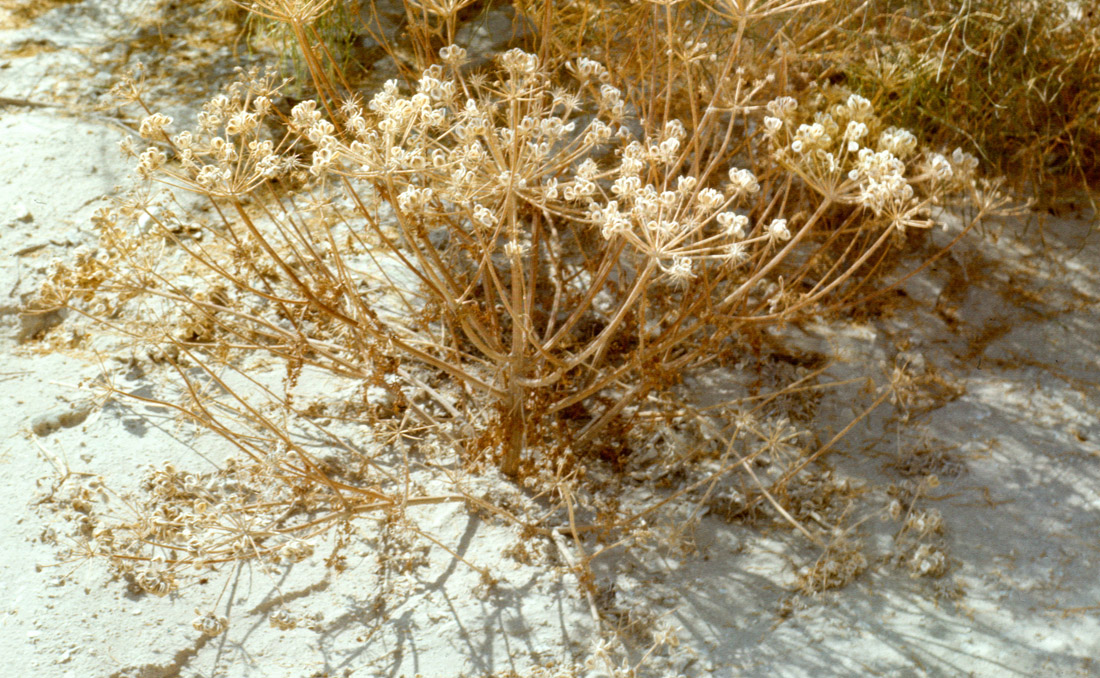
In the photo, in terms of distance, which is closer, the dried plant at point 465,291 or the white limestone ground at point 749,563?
the dried plant at point 465,291

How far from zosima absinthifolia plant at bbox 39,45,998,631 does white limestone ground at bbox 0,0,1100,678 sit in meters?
0.11

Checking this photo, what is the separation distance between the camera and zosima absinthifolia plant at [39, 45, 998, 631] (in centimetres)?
192

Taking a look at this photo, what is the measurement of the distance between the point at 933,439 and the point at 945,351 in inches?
16.2

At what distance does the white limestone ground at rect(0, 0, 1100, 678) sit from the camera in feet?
7.23

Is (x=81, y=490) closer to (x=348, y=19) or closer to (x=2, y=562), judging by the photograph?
(x=2, y=562)

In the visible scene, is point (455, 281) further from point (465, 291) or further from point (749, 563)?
point (749, 563)

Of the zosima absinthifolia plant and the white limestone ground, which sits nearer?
the zosima absinthifolia plant

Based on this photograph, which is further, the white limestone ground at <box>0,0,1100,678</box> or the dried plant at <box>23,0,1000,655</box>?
the white limestone ground at <box>0,0,1100,678</box>

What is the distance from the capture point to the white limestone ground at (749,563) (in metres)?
2.20

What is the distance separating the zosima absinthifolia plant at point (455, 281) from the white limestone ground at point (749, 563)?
0.11m

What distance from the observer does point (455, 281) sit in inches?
101

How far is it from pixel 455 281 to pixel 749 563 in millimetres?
1112

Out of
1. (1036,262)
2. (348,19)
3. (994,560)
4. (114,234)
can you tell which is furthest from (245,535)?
(1036,262)

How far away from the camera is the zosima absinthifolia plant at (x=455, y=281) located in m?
1.92
